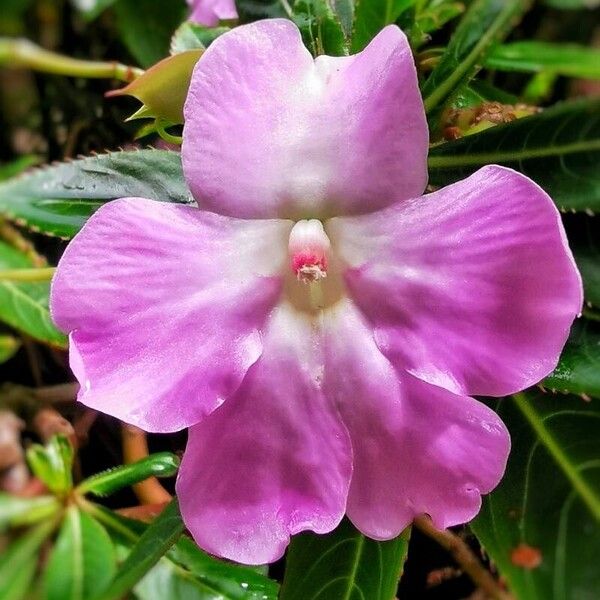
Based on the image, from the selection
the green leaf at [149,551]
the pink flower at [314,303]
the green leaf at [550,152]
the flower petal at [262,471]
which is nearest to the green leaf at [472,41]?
the green leaf at [550,152]

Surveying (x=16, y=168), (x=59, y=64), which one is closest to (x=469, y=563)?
(x=59, y=64)

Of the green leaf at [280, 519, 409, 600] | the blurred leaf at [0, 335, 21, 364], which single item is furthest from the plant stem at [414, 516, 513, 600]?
the blurred leaf at [0, 335, 21, 364]

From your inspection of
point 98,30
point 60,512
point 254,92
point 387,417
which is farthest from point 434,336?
point 98,30

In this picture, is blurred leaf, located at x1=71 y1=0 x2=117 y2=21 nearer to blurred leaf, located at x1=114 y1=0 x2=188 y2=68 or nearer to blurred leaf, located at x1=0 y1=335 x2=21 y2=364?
blurred leaf, located at x1=114 y1=0 x2=188 y2=68

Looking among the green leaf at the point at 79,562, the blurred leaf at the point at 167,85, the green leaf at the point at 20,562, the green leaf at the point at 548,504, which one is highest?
the blurred leaf at the point at 167,85

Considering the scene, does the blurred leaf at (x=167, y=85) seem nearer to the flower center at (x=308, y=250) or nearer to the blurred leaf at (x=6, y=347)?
the flower center at (x=308, y=250)

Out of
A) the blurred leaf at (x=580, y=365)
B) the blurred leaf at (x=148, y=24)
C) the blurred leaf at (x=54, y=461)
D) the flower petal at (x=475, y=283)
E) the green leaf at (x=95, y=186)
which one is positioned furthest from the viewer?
the blurred leaf at (x=148, y=24)

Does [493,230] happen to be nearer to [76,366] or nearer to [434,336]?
[434,336]

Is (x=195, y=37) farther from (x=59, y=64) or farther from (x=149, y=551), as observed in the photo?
(x=149, y=551)
